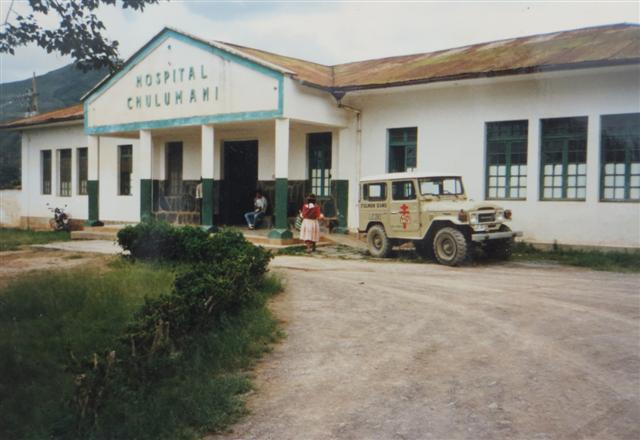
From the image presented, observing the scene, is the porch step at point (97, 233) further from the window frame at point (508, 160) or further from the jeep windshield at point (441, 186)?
the window frame at point (508, 160)

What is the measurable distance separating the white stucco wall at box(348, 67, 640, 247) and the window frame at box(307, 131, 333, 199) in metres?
1.46

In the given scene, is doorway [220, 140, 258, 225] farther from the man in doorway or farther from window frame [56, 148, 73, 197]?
window frame [56, 148, 73, 197]

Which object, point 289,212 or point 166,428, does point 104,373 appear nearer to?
point 166,428

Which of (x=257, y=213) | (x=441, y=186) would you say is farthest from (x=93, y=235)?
(x=441, y=186)

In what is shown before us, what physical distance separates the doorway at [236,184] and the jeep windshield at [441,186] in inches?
365

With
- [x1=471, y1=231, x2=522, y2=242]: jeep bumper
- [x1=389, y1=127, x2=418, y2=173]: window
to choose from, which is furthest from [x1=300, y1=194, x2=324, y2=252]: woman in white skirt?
[x1=471, y1=231, x2=522, y2=242]: jeep bumper

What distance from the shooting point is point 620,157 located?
1422 centimetres

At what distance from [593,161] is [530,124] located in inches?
69.8

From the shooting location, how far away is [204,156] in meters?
18.7

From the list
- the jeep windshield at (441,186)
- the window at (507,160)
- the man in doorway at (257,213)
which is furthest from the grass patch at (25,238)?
the window at (507,160)

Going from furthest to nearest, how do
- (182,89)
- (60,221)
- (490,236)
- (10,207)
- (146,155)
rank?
(10,207) → (60,221) → (146,155) → (182,89) → (490,236)

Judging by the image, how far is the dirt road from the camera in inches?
184

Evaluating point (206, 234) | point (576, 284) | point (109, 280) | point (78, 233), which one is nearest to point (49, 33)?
point (109, 280)

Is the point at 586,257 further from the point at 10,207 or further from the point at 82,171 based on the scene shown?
the point at 10,207
